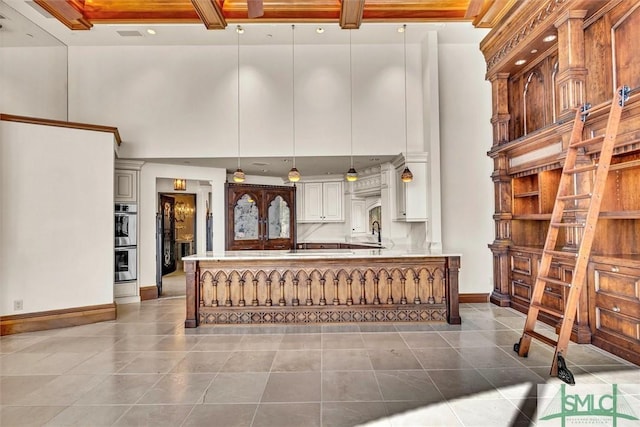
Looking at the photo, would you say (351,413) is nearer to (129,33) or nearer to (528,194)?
(528,194)

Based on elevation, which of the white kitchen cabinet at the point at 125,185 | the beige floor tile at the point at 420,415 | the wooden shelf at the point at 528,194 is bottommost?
the beige floor tile at the point at 420,415

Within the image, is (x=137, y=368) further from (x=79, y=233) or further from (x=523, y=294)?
(x=523, y=294)

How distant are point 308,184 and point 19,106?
5253 millimetres

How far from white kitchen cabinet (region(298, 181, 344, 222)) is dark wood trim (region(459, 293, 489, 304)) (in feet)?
10.9

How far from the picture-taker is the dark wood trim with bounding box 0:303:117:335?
435cm

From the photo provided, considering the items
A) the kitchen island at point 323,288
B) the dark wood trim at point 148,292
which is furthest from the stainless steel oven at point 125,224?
Answer: the kitchen island at point 323,288

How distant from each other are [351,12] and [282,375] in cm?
391

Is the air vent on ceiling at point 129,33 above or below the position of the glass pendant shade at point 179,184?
above

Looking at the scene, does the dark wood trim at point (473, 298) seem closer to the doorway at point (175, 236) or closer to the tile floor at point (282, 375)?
the tile floor at point (282, 375)

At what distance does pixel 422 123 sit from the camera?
590 centimetres

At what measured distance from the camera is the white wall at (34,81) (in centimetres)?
487

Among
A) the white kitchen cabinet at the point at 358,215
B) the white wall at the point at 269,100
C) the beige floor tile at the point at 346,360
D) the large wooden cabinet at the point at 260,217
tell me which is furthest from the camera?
the white kitchen cabinet at the point at 358,215

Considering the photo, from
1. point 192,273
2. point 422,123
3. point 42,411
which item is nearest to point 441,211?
point 422,123

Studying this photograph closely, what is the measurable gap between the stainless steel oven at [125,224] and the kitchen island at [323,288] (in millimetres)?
2192
